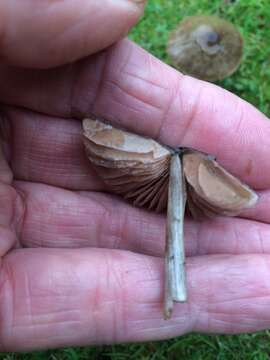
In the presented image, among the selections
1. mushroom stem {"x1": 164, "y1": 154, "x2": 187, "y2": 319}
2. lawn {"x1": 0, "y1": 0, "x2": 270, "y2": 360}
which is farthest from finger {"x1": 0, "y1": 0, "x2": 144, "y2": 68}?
lawn {"x1": 0, "y1": 0, "x2": 270, "y2": 360}

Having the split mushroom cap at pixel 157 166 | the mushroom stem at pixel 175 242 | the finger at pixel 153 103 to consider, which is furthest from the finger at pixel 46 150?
the mushroom stem at pixel 175 242

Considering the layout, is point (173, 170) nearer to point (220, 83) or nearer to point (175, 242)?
point (175, 242)

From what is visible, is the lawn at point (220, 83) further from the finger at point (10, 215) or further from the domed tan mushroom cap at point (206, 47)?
the finger at point (10, 215)

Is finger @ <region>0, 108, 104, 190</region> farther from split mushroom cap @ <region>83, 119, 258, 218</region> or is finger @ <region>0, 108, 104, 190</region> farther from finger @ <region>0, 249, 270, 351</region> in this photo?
finger @ <region>0, 249, 270, 351</region>

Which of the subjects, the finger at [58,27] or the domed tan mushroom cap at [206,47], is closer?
the finger at [58,27]

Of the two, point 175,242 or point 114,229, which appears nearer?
point 175,242

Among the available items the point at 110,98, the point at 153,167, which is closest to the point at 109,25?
the point at 110,98

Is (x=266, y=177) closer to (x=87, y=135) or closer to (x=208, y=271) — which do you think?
(x=208, y=271)

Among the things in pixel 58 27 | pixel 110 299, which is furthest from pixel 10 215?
pixel 58 27
